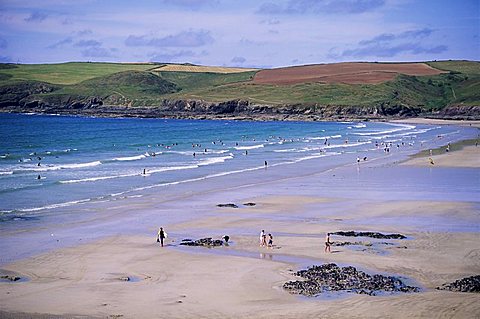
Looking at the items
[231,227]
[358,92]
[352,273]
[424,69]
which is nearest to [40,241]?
[231,227]

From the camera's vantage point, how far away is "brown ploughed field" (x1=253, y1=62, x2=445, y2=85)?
178 meters

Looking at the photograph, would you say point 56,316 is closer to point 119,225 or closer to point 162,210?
point 119,225

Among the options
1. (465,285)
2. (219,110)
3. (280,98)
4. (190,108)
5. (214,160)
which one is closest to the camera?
(465,285)

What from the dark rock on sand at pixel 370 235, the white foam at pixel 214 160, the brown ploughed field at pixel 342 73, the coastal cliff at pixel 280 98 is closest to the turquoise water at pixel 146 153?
the white foam at pixel 214 160

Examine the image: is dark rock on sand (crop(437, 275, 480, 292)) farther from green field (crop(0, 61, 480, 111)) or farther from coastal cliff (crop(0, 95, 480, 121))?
green field (crop(0, 61, 480, 111))

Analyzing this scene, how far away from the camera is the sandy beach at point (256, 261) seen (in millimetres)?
21453

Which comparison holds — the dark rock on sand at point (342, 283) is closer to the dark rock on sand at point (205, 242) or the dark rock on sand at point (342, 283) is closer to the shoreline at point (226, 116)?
the dark rock on sand at point (205, 242)

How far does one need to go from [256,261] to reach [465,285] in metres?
8.37

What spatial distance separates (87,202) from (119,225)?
304 inches

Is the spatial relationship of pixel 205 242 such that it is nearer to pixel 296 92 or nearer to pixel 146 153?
pixel 146 153

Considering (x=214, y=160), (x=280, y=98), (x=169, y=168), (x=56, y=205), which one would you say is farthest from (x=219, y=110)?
(x=56, y=205)

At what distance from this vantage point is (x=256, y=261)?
28.0 m

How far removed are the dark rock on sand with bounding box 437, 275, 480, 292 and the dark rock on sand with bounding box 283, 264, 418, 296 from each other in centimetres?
113

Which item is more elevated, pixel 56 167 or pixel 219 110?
pixel 219 110
